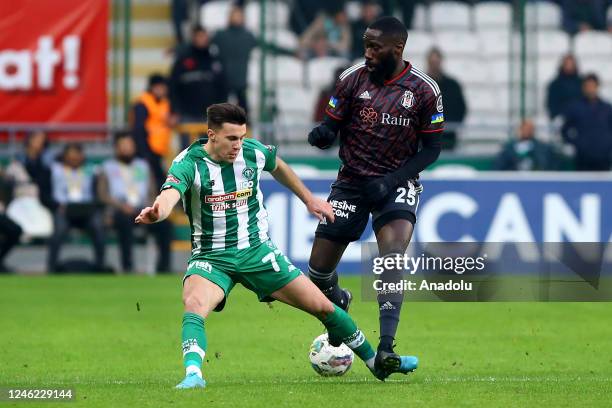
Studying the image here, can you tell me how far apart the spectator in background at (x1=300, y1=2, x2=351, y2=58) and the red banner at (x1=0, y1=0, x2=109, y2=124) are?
3270mm

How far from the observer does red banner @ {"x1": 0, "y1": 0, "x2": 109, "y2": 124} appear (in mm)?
18734

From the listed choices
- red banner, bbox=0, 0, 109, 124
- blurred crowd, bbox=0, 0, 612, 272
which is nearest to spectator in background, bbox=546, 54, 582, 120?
blurred crowd, bbox=0, 0, 612, 272

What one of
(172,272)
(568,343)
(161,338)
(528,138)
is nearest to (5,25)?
(172,272)

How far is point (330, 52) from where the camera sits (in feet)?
66.6

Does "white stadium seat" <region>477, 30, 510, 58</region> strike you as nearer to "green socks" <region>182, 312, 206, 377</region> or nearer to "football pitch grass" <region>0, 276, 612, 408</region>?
"football pitch grass" <region>0, 276, 612, 408</region>

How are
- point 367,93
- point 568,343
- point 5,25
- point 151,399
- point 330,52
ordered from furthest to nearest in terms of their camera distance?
point 330,52
point 5,25
point 568,343
point 367,93
point 151,399

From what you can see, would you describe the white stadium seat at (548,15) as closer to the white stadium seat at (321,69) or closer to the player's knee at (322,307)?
the white stadium seat at (321,69)

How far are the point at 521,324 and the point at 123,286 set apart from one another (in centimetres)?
533

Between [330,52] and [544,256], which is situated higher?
[330,52]

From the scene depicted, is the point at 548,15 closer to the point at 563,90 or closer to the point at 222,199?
the point at 563,90

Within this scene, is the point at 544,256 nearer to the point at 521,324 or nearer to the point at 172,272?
the point at 521,324

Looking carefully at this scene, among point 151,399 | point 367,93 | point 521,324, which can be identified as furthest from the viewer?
point 521,324

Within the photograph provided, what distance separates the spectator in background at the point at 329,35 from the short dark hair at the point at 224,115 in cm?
1234

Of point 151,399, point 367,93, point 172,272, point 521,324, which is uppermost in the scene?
point 367,93
